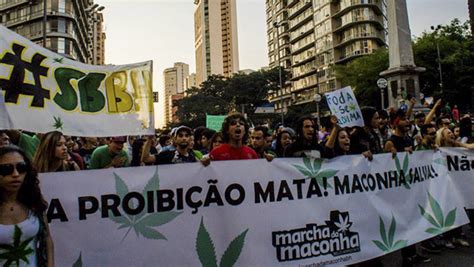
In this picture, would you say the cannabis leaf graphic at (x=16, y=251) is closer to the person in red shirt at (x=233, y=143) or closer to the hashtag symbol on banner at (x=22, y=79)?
the hashtag symbol on banner at (x=22, y=79)

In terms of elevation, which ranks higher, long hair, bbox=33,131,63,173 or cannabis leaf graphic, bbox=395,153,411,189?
long hair, bbox=33,131,63,173

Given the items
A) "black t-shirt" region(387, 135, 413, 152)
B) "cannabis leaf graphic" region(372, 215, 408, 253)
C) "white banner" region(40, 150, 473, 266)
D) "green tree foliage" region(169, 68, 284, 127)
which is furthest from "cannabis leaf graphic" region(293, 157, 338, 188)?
"green tree foliage" region(169, 68, 284, 127)

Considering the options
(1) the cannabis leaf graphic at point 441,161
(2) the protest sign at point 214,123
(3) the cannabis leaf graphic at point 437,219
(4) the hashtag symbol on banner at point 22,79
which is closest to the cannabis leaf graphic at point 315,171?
(3) the cannabis leaf graphic at point 437,219

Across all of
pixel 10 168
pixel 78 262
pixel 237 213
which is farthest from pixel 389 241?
pixel 10 168

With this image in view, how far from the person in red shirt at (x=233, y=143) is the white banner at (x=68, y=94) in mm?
752

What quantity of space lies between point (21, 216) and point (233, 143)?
1.98 m

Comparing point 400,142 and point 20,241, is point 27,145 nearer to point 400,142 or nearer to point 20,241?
point 20,241

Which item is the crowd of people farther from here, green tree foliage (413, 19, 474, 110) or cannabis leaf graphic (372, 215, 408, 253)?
green tree foliage (413, 19, 474, 110)

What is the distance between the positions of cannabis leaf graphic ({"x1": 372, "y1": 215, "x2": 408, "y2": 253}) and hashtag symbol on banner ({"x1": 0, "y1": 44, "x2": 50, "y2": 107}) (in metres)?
3.31

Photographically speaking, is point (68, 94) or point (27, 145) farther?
point (27, 145)

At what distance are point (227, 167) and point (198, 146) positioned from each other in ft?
10.4

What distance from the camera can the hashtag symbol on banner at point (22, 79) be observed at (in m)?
2.80

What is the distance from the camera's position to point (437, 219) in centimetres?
454

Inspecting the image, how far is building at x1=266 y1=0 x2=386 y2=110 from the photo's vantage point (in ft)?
180
